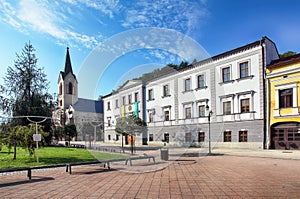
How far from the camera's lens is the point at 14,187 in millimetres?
6777

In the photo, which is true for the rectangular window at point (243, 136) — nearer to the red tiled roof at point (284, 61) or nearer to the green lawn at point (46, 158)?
the red tiled roof at point (284, 61)

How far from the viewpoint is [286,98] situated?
800 inches

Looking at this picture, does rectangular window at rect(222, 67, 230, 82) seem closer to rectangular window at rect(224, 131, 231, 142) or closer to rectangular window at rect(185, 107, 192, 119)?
rectangular window at rect(224, 131, 231, 142)

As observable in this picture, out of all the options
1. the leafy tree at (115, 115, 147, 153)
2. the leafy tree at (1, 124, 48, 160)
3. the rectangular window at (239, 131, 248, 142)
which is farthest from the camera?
the rectangular window at (239, 131, 248, 142)

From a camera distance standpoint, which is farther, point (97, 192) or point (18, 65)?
point (18, 65)

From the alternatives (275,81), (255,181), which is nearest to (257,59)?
(275,81)

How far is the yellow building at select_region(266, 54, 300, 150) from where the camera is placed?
1942cm

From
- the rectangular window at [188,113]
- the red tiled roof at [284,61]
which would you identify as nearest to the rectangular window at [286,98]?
the red tiled roof at [284,61]

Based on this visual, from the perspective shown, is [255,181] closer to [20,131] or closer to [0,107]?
[20,131]

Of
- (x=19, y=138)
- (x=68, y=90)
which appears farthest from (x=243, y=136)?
(x=19, y=138)

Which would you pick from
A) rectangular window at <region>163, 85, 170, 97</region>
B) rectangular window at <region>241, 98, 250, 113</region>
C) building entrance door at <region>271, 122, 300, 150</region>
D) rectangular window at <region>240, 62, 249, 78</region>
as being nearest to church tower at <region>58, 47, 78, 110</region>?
rectangular window at <region>163, 85, 170, 97</region>

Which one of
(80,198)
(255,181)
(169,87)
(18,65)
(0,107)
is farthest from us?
(18,65)

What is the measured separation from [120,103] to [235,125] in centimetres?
1949

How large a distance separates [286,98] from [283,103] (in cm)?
55
